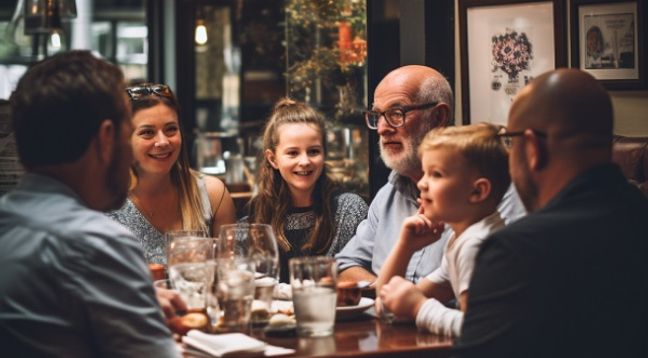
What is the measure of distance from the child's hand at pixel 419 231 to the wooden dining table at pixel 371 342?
28cm

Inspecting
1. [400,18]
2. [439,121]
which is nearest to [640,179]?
[439,121]

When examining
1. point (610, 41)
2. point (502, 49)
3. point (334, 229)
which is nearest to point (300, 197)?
point (334, 229)

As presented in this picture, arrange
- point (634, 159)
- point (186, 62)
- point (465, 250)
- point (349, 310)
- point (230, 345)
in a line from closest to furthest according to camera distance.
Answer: point (230, 345)
point (465, 250)
point (349, 310)
point (634, 159)
point (186, 62)

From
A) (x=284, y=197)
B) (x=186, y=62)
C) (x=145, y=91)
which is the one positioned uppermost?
(x=186, y=62)

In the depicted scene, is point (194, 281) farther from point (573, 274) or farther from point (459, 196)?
point (573, 274)

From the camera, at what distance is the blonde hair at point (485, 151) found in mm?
2266

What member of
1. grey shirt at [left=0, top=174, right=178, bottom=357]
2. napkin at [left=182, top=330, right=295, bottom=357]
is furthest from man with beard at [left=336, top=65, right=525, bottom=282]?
grey shirt at [left=0, top=174, right=178, bottom=357]

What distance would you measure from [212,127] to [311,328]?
6.63 m

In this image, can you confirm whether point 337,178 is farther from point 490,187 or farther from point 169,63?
point 169,63

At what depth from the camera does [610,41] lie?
3859 millimetres

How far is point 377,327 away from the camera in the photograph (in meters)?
2.24

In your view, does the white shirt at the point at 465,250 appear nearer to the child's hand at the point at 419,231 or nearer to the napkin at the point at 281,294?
the child's hand at the point at 419,231

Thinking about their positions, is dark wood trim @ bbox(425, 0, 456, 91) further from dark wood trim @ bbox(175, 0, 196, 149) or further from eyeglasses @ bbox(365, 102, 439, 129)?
dark wood trim @ bbox(175, 0, 196, 149)

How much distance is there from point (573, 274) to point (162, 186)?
2.23 meters
